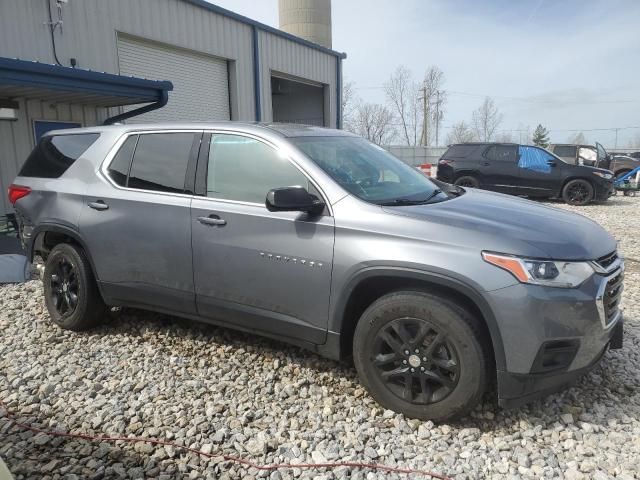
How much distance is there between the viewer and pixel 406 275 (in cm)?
277

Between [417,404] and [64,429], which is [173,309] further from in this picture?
[417,404]

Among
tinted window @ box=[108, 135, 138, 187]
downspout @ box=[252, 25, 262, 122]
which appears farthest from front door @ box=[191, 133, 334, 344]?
downspout @ box=[252, 25, 262, 122]

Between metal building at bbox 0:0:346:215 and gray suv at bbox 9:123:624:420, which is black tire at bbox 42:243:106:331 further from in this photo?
metal building at bbox 0:0:346:215

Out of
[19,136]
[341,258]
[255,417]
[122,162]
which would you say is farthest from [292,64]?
[255,417]

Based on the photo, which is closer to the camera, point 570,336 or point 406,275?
point 570,336

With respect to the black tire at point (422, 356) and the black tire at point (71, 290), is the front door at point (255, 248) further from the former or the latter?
the black tire at point (71, 290)

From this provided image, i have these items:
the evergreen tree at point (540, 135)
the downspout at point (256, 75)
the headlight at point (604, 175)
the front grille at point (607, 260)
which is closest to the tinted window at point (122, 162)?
the front grille at point (607, 260)

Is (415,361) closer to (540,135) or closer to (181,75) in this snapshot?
(181,75)

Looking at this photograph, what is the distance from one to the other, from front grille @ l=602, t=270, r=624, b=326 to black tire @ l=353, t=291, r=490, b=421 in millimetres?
716

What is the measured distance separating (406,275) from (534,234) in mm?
744

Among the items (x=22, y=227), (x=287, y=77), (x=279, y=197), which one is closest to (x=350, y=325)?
(x=279, y=197)

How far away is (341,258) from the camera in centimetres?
294

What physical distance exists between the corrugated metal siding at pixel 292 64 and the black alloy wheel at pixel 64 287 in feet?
37.4

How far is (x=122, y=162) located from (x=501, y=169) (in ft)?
41.1
